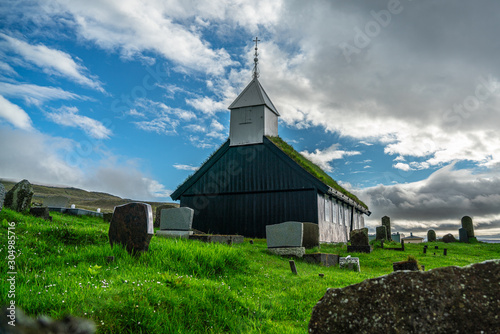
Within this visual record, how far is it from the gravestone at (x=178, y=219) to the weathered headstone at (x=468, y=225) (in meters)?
29.2

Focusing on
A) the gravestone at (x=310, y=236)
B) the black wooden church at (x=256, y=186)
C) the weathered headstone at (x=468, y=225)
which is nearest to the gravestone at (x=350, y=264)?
the gravestone at (x=310, y=236)

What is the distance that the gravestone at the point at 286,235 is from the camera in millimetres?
15023

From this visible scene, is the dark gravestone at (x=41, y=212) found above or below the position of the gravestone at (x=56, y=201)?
below

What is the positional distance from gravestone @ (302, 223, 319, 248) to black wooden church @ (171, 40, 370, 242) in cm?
328

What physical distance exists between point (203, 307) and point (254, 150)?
62.2 ft

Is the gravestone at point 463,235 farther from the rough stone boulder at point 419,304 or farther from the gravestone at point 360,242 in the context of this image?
the rough stone boulder at point 419,304

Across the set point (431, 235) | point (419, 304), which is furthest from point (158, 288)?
point (431, 235)

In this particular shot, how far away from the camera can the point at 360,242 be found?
19.4 metres

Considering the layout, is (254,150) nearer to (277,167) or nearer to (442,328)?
(277,167)

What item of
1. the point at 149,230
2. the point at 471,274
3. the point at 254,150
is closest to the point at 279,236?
the point at 149,230

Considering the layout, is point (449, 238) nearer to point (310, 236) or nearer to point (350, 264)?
point (310, 236)

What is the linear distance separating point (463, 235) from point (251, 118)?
24482 mm

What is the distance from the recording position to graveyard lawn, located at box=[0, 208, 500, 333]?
506 centimetres

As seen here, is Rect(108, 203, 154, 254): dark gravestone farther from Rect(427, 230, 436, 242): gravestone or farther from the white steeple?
Rect(427, 230, 436, 242): gravestone
